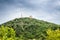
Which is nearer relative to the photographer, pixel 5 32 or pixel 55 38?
pixel 55 38

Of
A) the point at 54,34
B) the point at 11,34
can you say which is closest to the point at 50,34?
the point at 54,34

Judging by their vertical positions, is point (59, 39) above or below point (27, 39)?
above

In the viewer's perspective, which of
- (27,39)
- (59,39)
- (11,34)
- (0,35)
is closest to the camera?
(59,39)

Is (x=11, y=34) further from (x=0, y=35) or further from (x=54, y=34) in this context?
(x=54, y=34)

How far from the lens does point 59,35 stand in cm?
5322

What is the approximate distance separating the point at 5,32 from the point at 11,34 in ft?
8.89

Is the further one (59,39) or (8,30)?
(8,30)

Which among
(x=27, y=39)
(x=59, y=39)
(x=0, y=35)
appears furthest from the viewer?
(x=27, y=39)

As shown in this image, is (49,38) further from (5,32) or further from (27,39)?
(27,39)

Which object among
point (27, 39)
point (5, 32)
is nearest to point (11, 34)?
point (5, 32)

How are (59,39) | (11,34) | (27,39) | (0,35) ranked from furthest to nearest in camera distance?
(27,39) < (11,34) < (0,35) < (59,39)

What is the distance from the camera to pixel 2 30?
214ft

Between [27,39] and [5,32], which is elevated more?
[5,32]

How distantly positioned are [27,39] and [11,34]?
15359 mm
